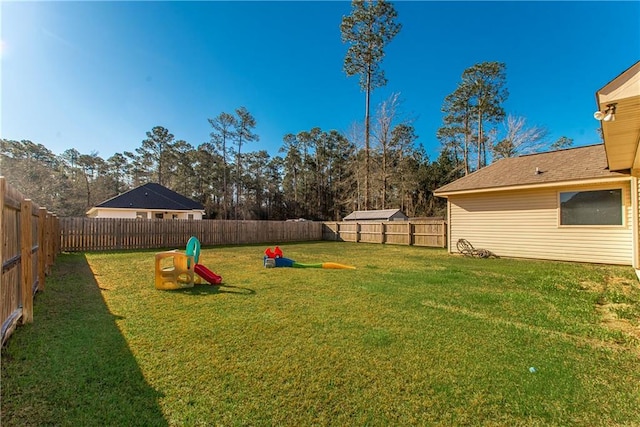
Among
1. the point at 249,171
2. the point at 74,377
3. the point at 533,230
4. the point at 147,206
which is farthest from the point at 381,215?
the point at 249,171

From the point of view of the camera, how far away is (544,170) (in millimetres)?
9859

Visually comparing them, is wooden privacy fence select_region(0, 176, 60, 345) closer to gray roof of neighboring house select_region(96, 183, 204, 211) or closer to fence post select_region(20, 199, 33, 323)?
fence post select_region(20, 199, 33, 323)

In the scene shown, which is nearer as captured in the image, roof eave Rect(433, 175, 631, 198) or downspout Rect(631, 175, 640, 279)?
downspout Rect(631, 175, 640, 279)

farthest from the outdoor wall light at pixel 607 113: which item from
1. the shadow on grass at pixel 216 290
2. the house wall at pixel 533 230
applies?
the house wall at pixel 533 230

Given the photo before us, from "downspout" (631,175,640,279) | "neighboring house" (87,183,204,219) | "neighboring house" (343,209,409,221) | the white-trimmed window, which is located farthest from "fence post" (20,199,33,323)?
"neighboring house" (87,183,204,219)

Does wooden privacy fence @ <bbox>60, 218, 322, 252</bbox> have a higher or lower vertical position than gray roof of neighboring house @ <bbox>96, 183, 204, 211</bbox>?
lower

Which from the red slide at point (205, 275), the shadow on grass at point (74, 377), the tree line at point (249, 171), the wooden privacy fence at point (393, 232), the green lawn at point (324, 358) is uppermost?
the tree line at point (249, 171)

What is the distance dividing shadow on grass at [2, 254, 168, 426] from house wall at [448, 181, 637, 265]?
11.4 meters

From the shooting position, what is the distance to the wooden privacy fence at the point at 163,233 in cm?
1168

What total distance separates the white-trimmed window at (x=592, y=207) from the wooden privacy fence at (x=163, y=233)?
13.6 metres

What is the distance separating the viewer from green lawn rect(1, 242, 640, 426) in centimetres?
189

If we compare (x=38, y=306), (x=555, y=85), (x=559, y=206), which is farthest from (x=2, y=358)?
(x=555, y=85)

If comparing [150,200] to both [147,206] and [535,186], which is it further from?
[535,186]

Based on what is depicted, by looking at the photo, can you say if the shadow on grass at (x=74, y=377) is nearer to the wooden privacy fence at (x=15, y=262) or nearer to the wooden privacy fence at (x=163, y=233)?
the wooden privacy fence at (x=15, y=262)
